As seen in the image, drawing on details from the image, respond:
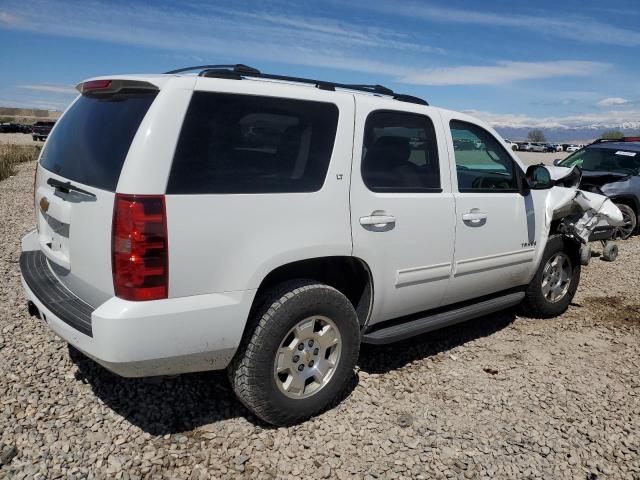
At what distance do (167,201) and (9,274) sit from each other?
417cm

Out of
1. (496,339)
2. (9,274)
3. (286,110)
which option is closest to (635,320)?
(496,339)

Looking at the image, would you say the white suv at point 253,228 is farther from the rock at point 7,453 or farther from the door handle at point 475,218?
the rock at point 7,453

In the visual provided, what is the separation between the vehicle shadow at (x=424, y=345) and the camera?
4055 millimetres

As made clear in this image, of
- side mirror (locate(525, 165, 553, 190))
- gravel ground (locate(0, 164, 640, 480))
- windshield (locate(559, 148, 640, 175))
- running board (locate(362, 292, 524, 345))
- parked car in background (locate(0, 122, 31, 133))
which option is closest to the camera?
gravel ground (locate(0, 164, 640, 480))

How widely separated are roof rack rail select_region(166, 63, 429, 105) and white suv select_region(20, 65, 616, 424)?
17mm

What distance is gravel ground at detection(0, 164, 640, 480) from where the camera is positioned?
279cm

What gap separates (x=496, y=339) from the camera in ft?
15.3

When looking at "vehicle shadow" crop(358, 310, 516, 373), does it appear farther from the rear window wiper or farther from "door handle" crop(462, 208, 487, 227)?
the rear window wiper

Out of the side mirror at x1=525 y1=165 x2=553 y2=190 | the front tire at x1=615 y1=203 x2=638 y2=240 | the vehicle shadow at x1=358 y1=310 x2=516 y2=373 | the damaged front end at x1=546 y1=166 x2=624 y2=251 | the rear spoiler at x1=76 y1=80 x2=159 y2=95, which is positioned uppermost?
the rear spoiler at x1=76 y1=80 x2=159 y2=95

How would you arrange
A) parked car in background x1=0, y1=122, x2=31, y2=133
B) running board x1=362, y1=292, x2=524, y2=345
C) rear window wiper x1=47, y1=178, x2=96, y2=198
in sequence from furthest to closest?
parked car in background x1=0, y1=122, x2=31, y2=133 → running board x1=362, y1=292, x2=524, y2=345 → rear window wiper x1=47, y1=178, x2=96, y2=198

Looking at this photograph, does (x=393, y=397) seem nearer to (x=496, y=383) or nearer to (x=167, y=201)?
(x=496, y=383)

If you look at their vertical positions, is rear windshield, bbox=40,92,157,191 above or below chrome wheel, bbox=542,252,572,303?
above

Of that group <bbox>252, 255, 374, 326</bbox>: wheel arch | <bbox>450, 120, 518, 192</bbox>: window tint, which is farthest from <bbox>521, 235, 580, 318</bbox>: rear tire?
<bbox>252, 255, 374, 326</bbox>: wheel arch

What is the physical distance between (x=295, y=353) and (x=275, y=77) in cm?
163
